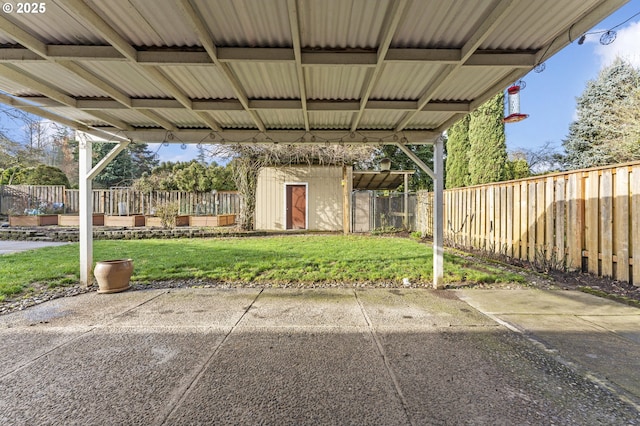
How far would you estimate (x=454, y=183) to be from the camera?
15.7m

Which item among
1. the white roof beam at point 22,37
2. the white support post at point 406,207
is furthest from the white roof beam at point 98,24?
the white support post at point 406,207

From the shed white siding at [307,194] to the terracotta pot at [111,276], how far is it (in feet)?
29.1

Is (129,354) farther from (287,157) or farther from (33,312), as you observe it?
(287,157)

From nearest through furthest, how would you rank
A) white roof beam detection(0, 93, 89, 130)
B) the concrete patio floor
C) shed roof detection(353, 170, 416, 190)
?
the concrete patio floor, white roof beam detection(0, 93, 89, 130), shed roof detection(353, 170, 416, 190)

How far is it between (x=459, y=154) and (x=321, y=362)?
15.5m

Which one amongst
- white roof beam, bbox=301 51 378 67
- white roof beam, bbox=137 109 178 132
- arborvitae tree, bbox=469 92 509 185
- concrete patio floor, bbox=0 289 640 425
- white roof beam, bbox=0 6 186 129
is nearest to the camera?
concrete patio floor, bbox=0 289 640 425

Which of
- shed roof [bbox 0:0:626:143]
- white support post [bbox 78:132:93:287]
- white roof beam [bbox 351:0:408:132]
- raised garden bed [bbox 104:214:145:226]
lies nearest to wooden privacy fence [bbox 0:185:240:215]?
raised garden bed [bbox 104:214:145:226]

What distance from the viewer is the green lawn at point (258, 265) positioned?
541 cm

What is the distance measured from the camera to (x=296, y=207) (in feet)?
45.0

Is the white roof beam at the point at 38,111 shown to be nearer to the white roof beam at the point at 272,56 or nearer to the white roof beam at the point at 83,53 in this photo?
the white roof beam at the point at 272,56

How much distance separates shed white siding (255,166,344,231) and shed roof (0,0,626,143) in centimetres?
915

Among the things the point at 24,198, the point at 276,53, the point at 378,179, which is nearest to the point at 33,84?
the point at 276,53

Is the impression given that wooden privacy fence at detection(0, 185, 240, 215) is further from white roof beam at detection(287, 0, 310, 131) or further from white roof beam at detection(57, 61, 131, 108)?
white roof beam at detection(287, 0, 310, 131)

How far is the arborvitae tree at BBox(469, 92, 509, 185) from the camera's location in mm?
12781
